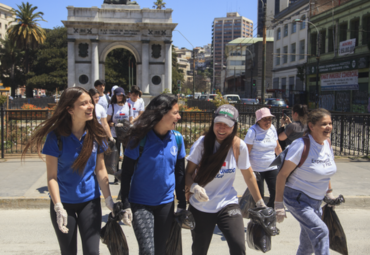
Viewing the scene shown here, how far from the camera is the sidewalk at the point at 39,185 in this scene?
6.42 m

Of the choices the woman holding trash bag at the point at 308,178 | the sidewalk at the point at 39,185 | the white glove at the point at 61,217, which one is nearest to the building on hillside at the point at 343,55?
the sidewalk at the point at 39,185

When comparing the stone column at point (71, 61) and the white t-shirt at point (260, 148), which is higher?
the stone column at point (71, 61)

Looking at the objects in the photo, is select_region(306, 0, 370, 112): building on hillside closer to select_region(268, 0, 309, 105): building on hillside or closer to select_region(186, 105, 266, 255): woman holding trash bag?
select_region(268, 0, 309, 105): building on hillside

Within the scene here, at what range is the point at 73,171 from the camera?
9.79ft

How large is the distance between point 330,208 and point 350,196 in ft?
11.6

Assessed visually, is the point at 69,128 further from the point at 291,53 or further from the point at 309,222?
the point at 291,53

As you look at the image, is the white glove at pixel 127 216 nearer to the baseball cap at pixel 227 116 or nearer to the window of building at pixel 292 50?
the baseball cap at pixel 227 116

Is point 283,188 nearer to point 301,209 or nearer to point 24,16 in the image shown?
point 301,209

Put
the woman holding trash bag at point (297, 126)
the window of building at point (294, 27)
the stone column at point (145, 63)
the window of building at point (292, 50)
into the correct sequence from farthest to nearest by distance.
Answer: the window of building at point (292, 50), the window of building at point (294, 27), the stone column at point (145, 63), the woman holding trash bag at point (297, 126)

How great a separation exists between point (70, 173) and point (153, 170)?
0.72 m

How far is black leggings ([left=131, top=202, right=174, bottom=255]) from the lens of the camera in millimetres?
2930

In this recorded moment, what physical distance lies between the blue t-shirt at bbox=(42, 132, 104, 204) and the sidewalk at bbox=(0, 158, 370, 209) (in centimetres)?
373

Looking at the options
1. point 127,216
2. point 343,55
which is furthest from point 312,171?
point 343,55

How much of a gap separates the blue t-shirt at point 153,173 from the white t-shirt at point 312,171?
1284mm
